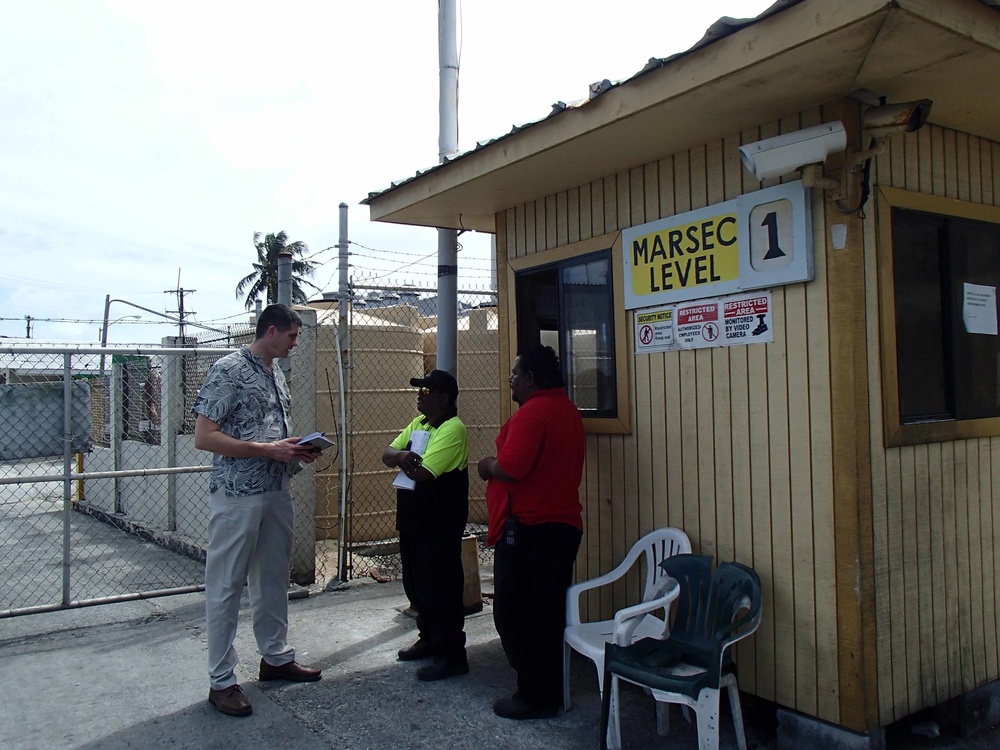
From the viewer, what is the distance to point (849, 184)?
333cm

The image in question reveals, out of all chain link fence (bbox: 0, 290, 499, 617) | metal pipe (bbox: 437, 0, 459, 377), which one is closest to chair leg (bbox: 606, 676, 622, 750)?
metal pipe (bbox: 437, 0, 459, 377)

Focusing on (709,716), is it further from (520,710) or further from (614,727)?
(520,710)

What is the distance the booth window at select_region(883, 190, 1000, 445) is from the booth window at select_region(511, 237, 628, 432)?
4.52 feet

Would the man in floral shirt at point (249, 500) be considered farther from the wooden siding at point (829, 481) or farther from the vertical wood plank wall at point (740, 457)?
the wooden siding at point (829, 481)

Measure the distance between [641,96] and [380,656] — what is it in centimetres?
347

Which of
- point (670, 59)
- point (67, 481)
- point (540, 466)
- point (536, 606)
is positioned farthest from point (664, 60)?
point (67, 481)

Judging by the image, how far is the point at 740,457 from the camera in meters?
3.75

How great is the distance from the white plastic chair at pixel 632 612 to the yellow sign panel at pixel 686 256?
4.15ft

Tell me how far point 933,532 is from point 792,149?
1847mm

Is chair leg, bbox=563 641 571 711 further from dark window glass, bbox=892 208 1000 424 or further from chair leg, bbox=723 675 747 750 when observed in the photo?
dark window glass, bbox=892 208 1000 424

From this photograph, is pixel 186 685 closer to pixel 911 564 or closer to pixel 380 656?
pixel 380 656

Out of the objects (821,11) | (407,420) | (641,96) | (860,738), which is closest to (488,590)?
(407,420)

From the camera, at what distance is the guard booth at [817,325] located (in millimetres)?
3246

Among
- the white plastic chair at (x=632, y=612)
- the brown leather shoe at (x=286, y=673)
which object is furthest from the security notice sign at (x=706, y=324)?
the brown leather shoe at (x=286, y=673)
